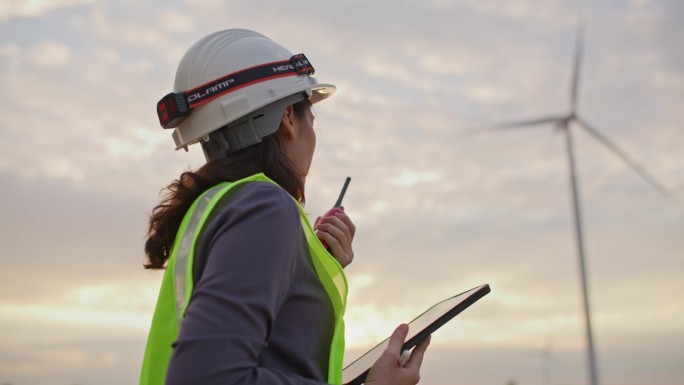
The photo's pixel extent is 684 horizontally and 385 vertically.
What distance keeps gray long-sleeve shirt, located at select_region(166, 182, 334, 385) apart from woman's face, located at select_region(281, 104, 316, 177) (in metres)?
0.78

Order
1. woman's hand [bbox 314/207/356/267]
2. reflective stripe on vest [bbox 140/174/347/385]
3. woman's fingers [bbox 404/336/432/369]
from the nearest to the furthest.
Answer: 1. reflective stripe on vest [bbox 140/174/347/385]
2. woman's fingers [bbox 404/336/432/369]
3. woman's hand [bbox 314/207/356/267]

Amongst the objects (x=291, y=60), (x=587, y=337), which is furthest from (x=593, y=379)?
(x=291, y=60)

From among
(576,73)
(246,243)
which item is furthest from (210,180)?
(576,73)

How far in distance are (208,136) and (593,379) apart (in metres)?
43.4

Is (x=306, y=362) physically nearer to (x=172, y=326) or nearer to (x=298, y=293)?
(x=298, y=293)

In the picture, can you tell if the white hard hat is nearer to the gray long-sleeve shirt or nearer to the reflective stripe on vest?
the reflective stripe on vest

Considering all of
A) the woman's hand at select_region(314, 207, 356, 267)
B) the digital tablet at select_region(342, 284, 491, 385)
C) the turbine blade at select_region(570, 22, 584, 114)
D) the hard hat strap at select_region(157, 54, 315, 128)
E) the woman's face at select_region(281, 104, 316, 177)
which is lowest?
the digital tablet at select_region(342, 284, 491, 385)

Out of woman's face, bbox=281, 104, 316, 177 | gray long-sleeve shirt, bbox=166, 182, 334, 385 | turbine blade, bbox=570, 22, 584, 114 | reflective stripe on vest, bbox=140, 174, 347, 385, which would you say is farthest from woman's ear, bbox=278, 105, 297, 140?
turbine blade, bbox=570, 22, 584, 114

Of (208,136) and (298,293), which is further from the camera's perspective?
(208,136)

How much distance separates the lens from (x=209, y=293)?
346 cm

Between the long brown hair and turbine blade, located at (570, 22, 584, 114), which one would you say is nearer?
the long brown hair

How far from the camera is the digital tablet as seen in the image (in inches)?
157

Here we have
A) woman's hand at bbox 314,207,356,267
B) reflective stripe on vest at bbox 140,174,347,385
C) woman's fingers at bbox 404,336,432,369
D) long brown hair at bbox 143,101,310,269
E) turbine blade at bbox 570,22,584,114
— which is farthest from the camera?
turbine blade at bbox 570,22,584,114

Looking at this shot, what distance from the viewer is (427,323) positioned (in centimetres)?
409
